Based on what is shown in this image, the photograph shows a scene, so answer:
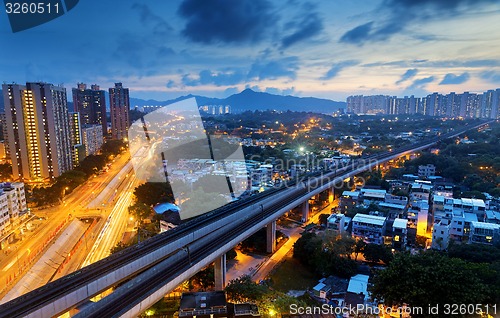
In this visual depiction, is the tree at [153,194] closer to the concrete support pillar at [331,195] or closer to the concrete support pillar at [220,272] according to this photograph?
the concrete support pillar at [220,272]

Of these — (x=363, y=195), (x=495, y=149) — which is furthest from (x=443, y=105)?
(x=363, y=195)

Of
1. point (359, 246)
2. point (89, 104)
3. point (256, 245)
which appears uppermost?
point (89, 104)

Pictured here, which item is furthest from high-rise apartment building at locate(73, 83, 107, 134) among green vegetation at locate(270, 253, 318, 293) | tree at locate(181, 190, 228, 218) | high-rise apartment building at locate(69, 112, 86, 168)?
green vegetation at locate(270, 253, 318, 293)

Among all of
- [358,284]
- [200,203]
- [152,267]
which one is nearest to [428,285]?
[358,284]

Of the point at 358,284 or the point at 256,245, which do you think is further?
the point at 256,245

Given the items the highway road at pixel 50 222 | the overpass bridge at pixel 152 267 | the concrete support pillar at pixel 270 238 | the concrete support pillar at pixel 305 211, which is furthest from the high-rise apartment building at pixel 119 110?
the concrete support pillar at pixel 270 238

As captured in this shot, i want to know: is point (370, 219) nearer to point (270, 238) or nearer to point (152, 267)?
point (270, 238)

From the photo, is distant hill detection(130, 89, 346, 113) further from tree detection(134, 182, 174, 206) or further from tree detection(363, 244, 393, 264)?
tree detection(363, 244, 393, 264)
